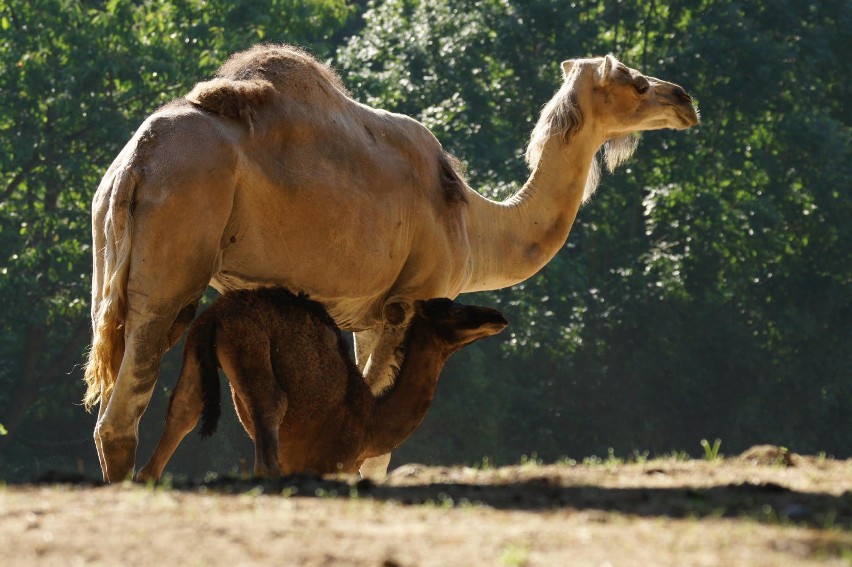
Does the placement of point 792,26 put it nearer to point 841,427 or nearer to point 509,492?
point 841,427

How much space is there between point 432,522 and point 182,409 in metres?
3.11

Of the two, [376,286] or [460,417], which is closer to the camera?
[376,286]

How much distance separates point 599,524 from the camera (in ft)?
19.6

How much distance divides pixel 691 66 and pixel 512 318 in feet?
19.8

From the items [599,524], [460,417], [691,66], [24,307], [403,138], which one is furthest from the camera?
[691,66]

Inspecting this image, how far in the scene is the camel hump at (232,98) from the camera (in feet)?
31.5

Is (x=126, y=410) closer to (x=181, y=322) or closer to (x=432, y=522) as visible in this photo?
(x=181, y=322)

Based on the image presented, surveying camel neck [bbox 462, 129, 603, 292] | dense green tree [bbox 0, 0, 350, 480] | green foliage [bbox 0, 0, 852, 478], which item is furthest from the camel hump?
green foliage [bbox 0, 0, 852, 478]

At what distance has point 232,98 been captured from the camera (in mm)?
9680

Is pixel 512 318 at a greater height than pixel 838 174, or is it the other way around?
pixel 838 174

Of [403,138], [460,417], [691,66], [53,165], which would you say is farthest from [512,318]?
[403,138]

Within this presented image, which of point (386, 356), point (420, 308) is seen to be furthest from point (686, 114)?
point (420, 308)

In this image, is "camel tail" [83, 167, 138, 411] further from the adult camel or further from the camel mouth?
the camel mouth

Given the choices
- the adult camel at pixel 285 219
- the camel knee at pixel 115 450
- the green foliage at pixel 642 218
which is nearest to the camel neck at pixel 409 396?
the adult camel at pixel 285 219
